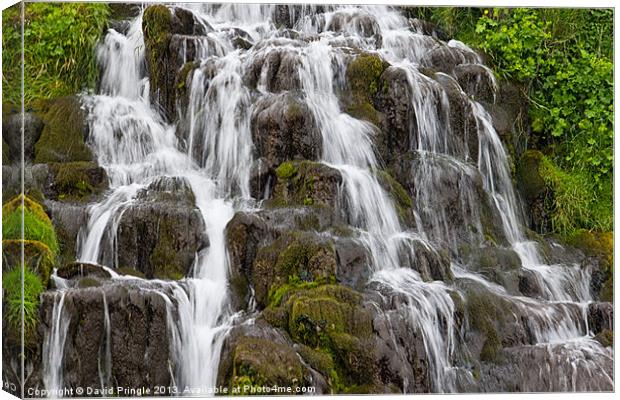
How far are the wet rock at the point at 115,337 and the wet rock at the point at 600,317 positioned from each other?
3.26m

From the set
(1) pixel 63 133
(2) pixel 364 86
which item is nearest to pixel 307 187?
(2) pixel 364 86

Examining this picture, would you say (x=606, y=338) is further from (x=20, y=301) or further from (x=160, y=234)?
(x=20, y=301)

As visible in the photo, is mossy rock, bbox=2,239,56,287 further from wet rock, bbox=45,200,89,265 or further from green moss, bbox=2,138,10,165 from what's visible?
green moss, bbox=2,138,10,165

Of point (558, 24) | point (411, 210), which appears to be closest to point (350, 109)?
point (411, 210)

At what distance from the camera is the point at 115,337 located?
715cm

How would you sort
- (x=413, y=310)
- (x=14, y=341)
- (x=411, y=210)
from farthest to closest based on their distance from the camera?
(x=411, y=210) < (x=413, y=310) < (x=14, y=341)

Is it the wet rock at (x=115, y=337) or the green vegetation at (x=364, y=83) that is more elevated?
the green vegetation at (x=364, y=83)

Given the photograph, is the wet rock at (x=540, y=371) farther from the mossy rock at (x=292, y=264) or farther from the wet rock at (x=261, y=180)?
the wet rock at (x=261, y=180)

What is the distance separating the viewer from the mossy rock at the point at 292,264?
7.54m

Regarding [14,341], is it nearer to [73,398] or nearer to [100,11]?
[73,398]

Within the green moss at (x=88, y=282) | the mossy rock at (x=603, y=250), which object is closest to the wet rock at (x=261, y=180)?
the green moss at (x=88, y=282)

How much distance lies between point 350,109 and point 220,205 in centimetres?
141

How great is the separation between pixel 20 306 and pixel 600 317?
4322 millimetres

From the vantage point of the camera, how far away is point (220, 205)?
7.86m
